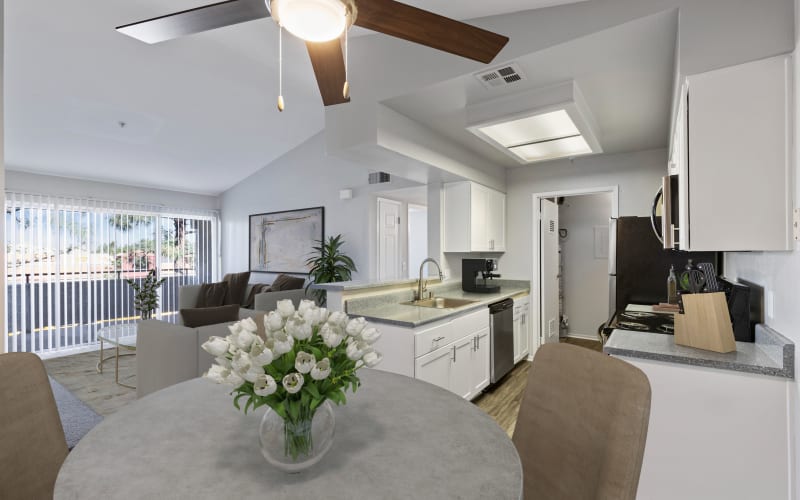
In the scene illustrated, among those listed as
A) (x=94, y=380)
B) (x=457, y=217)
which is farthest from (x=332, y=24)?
(x=94, y=380)

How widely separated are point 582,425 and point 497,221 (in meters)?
3.56

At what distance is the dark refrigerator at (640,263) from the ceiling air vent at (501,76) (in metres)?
2.04

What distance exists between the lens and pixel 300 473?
2.67 ft

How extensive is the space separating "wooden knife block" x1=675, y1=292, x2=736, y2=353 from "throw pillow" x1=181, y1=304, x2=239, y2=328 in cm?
311

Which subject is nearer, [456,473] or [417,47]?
[456,473]

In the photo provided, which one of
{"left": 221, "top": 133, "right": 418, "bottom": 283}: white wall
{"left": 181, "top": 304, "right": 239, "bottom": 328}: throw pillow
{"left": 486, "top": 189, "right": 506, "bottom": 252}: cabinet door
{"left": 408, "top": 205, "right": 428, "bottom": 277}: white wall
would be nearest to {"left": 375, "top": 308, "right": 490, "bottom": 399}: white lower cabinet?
{"left": 486, "top": 189, "right": 506, "bottom": 252}: cabinet door

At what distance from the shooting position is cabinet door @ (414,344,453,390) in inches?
101

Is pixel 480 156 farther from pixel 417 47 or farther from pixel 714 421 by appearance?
pixel 714 421

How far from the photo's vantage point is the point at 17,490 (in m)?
1.03

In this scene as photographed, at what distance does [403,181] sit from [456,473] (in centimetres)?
452

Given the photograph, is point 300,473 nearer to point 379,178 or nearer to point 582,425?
point 582,425

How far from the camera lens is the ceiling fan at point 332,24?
3.95 ft

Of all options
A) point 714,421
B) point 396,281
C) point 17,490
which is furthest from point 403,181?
point 17,490

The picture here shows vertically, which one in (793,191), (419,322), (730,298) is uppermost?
(793,191)
